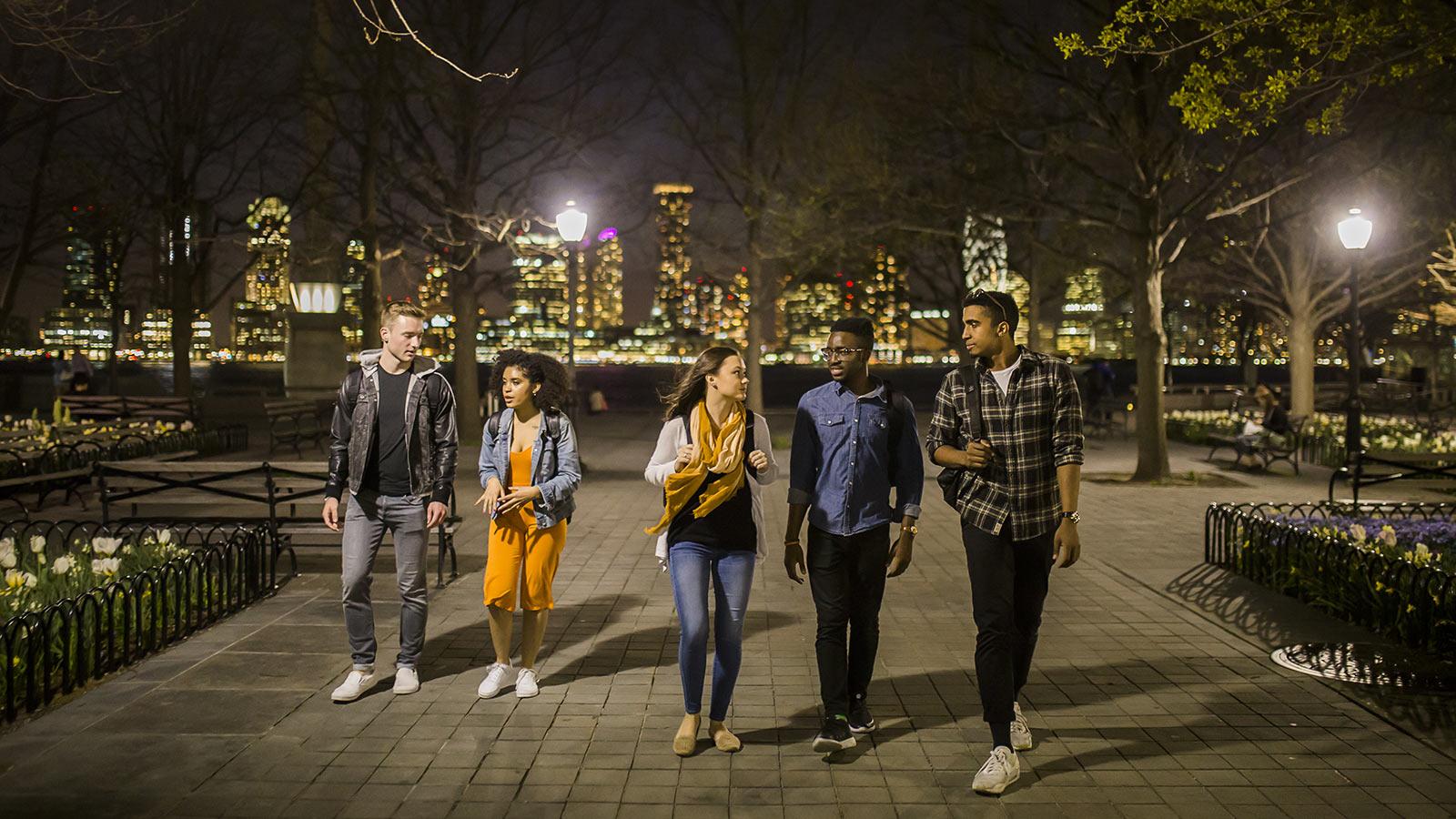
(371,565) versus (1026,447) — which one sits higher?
(1026,447)

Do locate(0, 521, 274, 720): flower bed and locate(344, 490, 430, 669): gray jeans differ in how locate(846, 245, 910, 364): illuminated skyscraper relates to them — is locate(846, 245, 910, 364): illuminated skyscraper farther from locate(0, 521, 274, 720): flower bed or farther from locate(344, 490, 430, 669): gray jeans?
locate(344, 490, 430, 669): gray jeans

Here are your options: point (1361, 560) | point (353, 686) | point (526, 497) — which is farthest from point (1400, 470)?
point (353, 686)

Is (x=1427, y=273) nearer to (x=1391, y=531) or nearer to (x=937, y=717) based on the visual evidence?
(x=1391, y=531)

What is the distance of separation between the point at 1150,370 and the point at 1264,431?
119 inches

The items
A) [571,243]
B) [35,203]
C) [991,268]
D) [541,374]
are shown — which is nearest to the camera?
[541,374]

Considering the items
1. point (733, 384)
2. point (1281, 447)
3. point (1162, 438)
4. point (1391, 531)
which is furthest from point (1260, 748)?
point (1281, 447)

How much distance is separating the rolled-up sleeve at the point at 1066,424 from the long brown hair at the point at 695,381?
1363mm

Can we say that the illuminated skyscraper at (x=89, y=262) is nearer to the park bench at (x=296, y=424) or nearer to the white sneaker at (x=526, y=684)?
the park bench at (x=296, y=424)

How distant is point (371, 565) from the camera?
21.0ft

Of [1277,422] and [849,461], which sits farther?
[1277,422]

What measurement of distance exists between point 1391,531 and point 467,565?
706cm

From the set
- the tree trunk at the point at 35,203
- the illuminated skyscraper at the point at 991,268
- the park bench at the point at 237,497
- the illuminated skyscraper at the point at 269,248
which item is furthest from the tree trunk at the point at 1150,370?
the tree trunk at the point at 35,203

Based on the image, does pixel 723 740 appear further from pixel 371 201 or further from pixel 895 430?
pixel 371 201

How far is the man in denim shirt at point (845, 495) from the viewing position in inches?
207
